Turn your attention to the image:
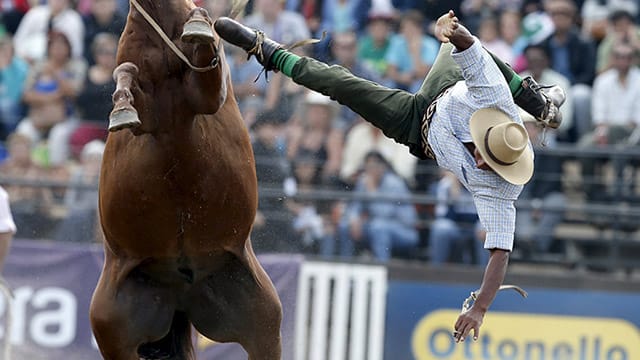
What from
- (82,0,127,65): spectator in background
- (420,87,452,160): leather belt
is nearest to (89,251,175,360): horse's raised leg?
(420,87,452,160): leather belt

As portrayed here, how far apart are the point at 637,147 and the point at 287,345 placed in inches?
127

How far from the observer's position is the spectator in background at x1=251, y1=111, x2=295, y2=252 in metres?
9.61

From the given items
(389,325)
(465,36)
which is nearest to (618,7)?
(389,325)

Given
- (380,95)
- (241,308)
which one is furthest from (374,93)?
(241,308)

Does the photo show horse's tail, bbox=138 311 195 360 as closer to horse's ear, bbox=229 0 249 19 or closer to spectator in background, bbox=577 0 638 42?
horse's ear, bbox=229 0 249 19

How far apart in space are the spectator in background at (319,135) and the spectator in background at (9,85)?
9.09 feet

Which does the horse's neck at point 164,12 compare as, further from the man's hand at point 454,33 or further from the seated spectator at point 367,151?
the seated spectator at point 367,151

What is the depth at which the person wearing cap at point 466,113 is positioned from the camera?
579 centimetres

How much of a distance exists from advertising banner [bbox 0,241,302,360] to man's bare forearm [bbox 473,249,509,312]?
3825 millimetres

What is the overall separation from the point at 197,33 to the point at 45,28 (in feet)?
21.7

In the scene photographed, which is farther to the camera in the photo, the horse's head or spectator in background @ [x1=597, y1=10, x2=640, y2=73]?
spectator in background @ [x1=597, y1=10, x2=640, y2=73]

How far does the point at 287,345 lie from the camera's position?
943cm

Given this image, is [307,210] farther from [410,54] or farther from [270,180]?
[410,54]

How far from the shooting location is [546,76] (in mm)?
10641
